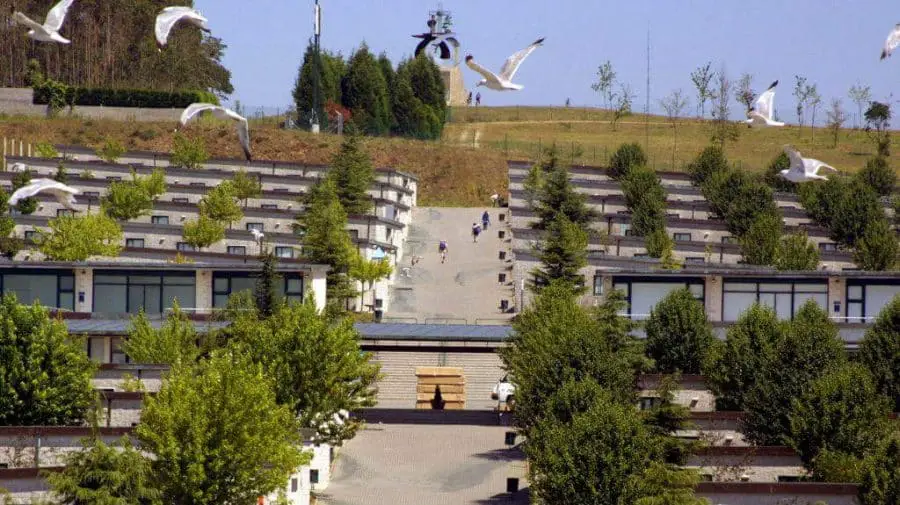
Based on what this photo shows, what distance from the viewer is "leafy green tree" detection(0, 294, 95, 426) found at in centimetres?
4975

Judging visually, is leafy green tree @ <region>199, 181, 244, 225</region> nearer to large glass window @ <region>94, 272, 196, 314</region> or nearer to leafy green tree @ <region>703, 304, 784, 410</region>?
large glass window @ <region>94, 272, 196, 314</region>

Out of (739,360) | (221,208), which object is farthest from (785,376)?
(221,208)

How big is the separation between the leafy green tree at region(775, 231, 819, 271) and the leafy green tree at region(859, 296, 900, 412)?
2163 cm

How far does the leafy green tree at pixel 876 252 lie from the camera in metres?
87.3

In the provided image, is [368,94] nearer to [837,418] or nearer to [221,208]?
[221,208]

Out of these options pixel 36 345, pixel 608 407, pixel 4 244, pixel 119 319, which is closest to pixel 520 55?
pixel 608 407

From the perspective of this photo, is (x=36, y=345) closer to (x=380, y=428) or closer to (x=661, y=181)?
(x=380, y=428)

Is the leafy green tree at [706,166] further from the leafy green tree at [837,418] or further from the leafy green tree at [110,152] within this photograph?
the leafy green tree at [837,418]

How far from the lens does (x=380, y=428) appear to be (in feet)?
207

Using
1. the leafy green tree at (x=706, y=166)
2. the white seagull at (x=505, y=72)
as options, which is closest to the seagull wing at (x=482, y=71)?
the white seagull at (x=505, y=72)

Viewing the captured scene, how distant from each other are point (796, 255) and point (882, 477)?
40.3 meters

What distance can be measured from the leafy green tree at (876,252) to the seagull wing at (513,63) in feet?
128

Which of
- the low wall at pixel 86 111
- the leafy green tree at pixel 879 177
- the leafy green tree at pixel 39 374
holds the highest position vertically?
the low wall at pixel 86 111

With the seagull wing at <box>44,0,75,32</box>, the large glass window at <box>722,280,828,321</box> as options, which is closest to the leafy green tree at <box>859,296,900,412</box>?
the large glass window at <box>722,280,828,321</box>
